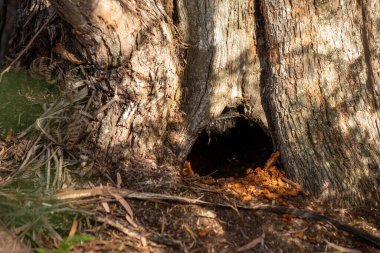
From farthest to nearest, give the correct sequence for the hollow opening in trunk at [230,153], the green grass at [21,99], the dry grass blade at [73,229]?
the hollow opening in trunk at [230,153], the green grass at [21,99], the dry grass blade at [73,229]

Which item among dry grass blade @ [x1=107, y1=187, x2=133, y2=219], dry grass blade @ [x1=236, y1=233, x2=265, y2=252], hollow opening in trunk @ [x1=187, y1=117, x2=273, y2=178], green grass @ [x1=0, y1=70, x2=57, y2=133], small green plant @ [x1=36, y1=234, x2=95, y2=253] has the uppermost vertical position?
green grass @ [x1=0, y1=70, x2=57, y2=133]

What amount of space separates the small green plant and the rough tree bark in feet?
2.57

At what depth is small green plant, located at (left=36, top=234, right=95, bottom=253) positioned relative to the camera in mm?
2816

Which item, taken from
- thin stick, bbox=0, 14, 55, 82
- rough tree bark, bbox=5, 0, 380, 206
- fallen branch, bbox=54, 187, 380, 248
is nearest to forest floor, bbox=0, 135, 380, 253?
fallen branch, bbox=54, 187, 380, 248

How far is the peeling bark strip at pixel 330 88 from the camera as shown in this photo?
11.7 feet

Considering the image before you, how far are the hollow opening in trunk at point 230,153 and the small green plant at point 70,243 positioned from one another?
1.69 m

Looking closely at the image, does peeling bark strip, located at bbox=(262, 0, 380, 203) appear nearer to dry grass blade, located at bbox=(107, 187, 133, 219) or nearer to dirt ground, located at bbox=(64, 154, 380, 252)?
dirt ground, located at bbox=(64, 154, 380, 252)

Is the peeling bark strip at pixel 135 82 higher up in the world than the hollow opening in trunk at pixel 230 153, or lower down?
higher up

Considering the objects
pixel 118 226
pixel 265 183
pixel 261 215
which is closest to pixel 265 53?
pixel 265 183

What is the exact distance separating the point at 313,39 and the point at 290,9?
26 cm

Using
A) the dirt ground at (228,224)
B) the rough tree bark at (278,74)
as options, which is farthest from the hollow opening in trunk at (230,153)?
the dirt ground at (228,224)

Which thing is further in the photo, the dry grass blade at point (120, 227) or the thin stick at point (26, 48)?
the thin stick at point (26, 48)

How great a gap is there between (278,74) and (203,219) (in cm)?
118

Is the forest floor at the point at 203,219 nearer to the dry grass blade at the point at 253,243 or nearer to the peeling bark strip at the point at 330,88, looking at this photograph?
the dry grass blade at the point at 253,243
